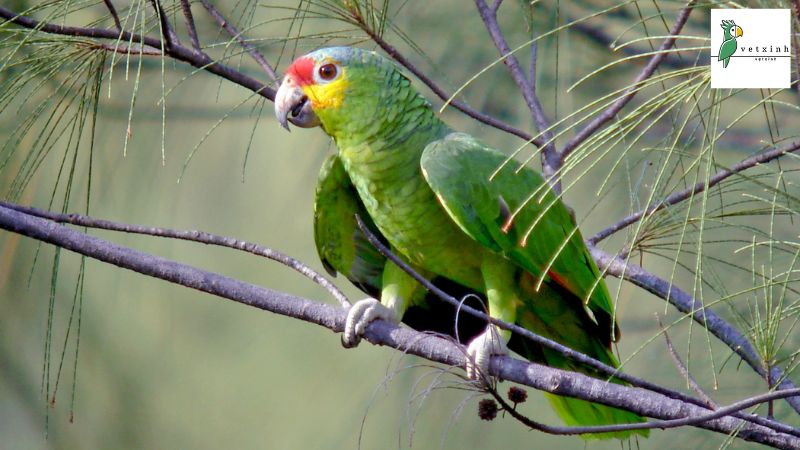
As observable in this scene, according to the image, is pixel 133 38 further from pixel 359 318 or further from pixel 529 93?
pixel 529 93

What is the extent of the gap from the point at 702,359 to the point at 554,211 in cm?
96

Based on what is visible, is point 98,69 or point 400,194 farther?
point 400,194

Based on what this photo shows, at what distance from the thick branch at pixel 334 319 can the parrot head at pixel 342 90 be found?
380mm

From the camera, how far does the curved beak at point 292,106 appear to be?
145 centimetres

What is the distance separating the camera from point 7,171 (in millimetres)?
1917

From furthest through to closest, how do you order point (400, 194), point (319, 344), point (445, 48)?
point (319, 344)
point (445, 48)
point (400, 194)

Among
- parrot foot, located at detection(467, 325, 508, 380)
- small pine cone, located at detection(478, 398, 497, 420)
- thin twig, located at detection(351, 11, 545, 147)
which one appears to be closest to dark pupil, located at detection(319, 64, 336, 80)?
thin twig, located at detection(351, 11, 545, 147)

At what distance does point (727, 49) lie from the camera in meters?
0.86

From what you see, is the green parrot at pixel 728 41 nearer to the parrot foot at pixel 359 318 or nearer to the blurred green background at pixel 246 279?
the blurred green background at pixel 246 279

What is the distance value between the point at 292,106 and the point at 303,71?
6 centimetres

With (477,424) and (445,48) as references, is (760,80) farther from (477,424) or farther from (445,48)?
(477,424)

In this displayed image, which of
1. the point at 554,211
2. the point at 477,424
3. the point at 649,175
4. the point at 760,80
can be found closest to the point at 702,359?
the point at 649,175

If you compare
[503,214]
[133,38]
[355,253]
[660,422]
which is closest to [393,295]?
[355,253]

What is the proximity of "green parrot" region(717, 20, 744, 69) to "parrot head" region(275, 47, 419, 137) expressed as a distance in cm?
65
